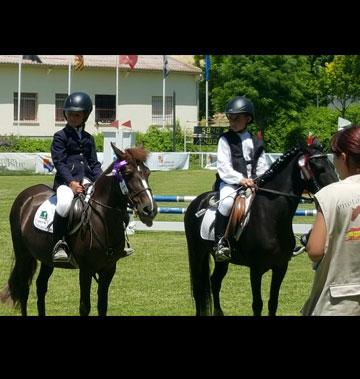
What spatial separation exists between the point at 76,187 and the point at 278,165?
2064mm

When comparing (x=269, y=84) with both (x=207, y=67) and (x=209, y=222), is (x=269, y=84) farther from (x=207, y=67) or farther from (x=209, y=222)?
(x=209, y=222)

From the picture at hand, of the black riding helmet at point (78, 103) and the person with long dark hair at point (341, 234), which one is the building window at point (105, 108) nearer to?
the black riding helmet at point (78, 103)

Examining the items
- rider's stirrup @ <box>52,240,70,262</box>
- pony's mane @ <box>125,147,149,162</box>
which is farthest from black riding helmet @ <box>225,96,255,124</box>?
rider's stirrup @ <box>52,240,70,262</box>

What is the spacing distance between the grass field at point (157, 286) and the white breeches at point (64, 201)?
143cm

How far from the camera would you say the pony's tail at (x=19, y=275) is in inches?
316

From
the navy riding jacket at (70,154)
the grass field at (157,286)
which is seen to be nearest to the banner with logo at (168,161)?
the grass field at (157,286)

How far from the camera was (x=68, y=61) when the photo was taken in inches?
1751

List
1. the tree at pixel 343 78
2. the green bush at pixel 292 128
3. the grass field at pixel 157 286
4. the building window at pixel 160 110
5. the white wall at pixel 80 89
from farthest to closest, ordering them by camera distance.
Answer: the building window at pixel 160 110, the green bush at pixel 292 128, the white wall at pixel 80 89, the tree at pixel 343 78, the grass field at pixel 157 286

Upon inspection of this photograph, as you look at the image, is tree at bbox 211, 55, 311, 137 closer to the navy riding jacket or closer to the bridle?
the navy riding jacket

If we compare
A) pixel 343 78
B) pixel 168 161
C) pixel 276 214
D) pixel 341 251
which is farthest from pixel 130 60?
pixel 341 251

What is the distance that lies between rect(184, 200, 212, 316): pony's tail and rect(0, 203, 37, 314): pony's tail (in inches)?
69.2

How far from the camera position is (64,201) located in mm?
7355
